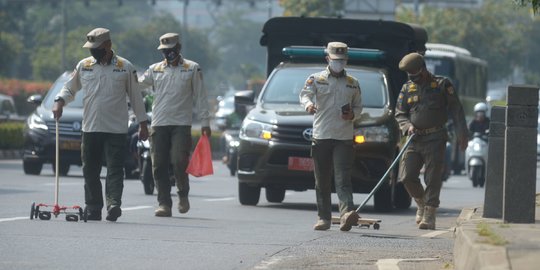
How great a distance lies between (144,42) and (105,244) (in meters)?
101

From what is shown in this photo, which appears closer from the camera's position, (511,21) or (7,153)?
(7,153)

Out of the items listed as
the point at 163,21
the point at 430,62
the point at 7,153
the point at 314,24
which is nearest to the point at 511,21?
the point at 163,21

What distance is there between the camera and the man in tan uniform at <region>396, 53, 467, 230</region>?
50.0 ft

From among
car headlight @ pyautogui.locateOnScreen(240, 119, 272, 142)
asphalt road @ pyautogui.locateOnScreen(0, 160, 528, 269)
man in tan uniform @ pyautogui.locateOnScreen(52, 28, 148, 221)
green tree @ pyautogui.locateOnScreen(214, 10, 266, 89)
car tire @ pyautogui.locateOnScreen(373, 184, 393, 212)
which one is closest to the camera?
asphalt road @ pyautogui.locateOnScreen(0, 160, 528, 269)

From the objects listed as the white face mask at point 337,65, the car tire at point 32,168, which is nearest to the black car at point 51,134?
the car tire at point 32,168

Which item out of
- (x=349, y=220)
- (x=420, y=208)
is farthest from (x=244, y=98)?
(x=349, y=220)

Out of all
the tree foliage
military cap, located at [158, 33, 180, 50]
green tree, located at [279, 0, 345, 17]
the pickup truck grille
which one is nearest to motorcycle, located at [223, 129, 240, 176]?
the pickup truck grille

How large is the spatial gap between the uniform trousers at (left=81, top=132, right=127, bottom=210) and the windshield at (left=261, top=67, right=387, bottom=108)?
14.2ft

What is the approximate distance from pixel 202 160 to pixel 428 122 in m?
2.76

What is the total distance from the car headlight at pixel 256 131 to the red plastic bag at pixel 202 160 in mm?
1924

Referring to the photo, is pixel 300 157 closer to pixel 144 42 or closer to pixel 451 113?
pixel 451 113

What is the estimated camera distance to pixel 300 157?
60.3 ft

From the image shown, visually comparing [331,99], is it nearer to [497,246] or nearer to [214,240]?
[214,240]

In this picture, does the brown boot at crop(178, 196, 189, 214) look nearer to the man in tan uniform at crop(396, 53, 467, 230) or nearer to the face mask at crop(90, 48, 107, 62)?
the face mask at crop(90, 48, 107, 62)
